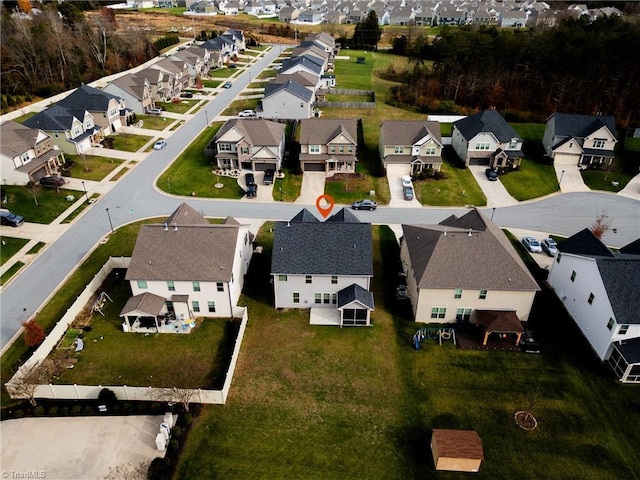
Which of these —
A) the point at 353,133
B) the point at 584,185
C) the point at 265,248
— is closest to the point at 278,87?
the point at 353,133

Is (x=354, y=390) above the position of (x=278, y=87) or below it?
below

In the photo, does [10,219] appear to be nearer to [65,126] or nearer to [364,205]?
[65,126]

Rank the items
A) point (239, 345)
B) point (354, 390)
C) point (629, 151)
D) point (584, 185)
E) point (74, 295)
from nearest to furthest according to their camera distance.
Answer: point (354, 390), point (239, 345), point (74, 295), point (584, 185), point (629, 151)

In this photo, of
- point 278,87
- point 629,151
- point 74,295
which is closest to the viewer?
point 74,295

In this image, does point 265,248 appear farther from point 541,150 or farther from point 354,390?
point 541,150

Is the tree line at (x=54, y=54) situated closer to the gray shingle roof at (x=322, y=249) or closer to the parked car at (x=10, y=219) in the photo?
the parked car at (x=10, y=219)

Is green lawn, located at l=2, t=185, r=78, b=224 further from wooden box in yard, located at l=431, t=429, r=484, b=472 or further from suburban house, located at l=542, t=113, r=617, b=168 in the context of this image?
suburban house, located at l=542, t=113, r=617, b=168

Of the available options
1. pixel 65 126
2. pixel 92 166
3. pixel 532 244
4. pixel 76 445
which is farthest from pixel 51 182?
pixel 532 244

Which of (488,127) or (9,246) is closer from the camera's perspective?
(9,246)
